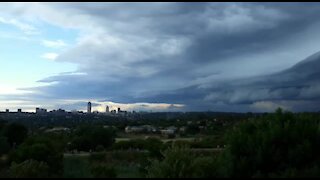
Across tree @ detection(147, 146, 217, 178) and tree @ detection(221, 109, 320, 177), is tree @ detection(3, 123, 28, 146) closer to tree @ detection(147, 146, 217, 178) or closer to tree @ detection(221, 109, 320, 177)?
tree @ detection(147, 146, 217, 178)

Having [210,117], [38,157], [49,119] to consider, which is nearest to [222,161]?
[38,157]

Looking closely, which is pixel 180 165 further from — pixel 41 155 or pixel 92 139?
pixel 92 139

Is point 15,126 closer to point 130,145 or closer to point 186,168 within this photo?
point 130,145

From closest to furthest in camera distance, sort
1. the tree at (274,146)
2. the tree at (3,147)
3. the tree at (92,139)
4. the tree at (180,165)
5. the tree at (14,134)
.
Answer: the tree at (274,146), the tree at (180,165), the tree at (3,147), the tree at (14,134), the tree at (92,139)

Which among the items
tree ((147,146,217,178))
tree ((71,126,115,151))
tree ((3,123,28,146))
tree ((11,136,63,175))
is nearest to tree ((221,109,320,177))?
tree ((147,146,217,178))

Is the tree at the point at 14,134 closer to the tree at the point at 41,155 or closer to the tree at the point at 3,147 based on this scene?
the tree at the point at 3,147

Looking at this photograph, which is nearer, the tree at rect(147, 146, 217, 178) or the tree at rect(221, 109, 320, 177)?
the tree at rect(221, 109, 320, 177)

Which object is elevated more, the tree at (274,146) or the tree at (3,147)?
the tree at (274,146)

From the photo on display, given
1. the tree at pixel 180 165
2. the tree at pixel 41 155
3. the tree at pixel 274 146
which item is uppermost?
the tree at pixel 274 146

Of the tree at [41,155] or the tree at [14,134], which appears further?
the tree at [14,134]

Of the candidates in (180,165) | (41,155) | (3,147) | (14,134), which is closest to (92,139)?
(14,134)

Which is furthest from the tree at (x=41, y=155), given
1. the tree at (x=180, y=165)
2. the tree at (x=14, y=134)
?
the tree at (x=180, y=165)
